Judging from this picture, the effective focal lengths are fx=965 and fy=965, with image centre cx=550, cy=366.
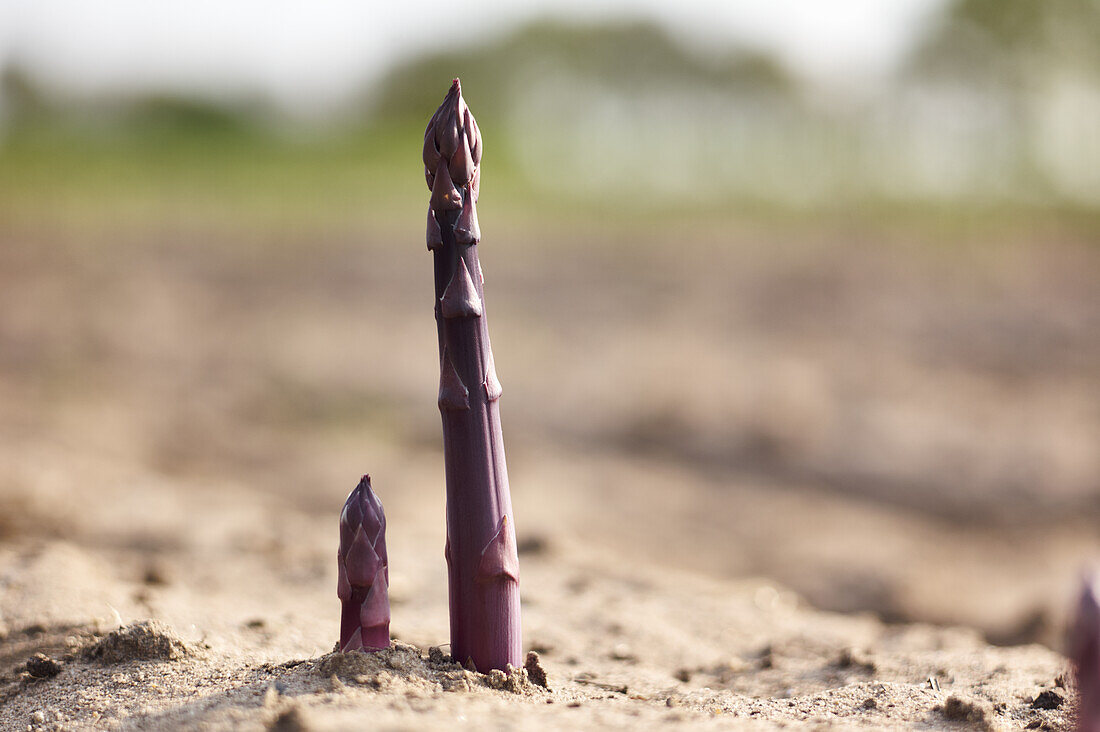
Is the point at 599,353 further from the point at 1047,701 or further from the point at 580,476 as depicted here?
the point at 1047,701

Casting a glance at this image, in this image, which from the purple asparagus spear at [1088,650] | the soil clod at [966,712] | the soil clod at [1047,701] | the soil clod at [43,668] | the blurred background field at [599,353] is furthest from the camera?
the blurred background field at [599,353]

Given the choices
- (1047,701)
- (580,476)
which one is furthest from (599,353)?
(1047,701)

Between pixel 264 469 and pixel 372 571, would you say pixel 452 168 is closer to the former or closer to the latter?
pixel 372 571

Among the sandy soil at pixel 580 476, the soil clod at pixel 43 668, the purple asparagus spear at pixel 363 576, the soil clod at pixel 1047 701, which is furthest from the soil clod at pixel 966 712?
the soil clod at pixel 43 668

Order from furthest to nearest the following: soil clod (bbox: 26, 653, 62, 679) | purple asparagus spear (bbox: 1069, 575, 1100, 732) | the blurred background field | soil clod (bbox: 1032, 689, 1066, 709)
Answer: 1. the blurred background field
2. soil clod (bbox: 26, 653, 62, 679)
3. soil clod (bbox: 1032, 689, 1066, 709)
4. purple asparagus spear (bbox: 1069, 575, 1100, 732)

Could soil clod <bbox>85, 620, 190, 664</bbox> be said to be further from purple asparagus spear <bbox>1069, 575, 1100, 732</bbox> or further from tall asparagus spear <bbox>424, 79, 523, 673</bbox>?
purple asparagus spear <bbox>1069, 575, 1100, 732</bbox>

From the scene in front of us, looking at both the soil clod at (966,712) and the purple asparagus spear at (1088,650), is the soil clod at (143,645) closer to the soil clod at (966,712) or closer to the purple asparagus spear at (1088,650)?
the soil clod at (966,712)

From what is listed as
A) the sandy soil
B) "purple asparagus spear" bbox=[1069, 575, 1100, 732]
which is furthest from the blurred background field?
"purple asparagus spear" bbox=[1069, 575, 1100, 732]
